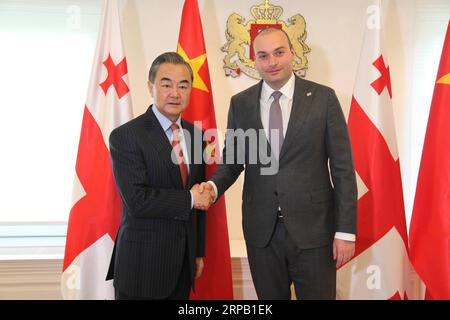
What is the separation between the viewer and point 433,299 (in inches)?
94.4

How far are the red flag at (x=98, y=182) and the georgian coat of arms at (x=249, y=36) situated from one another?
2.24ft

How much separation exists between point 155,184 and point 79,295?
3.21 ft

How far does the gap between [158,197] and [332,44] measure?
5.57 feet

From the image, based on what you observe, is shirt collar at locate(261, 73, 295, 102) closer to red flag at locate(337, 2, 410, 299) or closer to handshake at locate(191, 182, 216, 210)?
handshake at locate(191, 182, 216, 210)

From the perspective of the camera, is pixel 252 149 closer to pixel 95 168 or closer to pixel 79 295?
pixel 95 168

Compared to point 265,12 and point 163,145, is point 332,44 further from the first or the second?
point 163,145

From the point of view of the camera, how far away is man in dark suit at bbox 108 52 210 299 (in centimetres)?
172

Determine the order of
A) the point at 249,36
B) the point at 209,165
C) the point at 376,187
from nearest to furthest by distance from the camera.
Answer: the point at 209,165 < the point at 376,187 < the point at 249,36

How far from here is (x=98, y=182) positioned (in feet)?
A: 7.93

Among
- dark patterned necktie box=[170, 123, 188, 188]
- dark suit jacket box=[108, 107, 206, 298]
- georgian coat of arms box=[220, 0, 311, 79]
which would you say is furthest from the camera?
georgian coat of arms box=[220, 0, 311, 79]

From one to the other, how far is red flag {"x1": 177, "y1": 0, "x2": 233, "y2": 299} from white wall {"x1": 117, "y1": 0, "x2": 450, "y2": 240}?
34 centimetres

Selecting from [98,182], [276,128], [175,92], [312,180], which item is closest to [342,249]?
[312,180]

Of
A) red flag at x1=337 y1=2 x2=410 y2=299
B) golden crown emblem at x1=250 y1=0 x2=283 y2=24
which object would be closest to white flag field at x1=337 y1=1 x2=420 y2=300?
red flag at x1=337 y1=2 x2=410 y2=299
